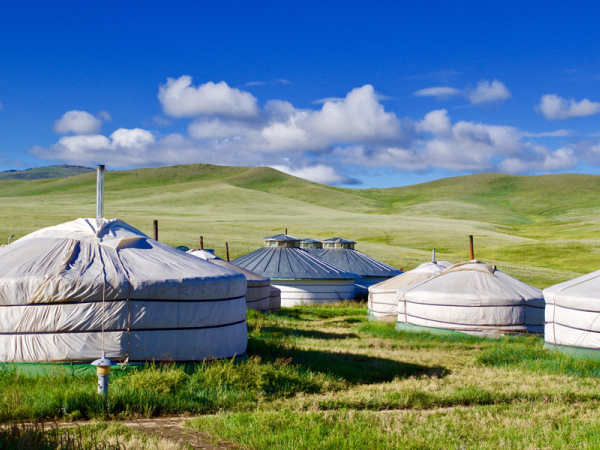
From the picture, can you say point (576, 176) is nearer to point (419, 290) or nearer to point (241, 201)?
point (241, 201)

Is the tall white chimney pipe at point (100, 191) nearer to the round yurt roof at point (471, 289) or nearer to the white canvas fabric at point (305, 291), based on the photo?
the round yurt roof at point (471, 289)

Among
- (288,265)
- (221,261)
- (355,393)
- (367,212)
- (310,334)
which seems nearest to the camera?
(355,393)

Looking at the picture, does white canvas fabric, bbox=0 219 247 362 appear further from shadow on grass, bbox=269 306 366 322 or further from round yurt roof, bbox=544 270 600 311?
shadow on grass, bbox=269 306 366 322

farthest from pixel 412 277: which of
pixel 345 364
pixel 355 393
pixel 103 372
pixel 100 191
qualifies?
pixel 103 372

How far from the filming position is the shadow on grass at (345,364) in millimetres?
8914

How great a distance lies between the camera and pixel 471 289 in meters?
14.1

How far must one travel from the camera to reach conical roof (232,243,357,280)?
2283 cm

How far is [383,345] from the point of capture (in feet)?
40.5

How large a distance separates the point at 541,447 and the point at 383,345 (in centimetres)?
693

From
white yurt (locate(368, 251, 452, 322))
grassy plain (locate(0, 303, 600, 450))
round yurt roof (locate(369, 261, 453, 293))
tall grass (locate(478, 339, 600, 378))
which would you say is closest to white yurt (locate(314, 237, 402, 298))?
white yurt (locate(368, 251, 452, 322))

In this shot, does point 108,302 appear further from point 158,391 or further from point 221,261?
point 221,261

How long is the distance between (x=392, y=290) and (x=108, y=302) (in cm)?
1130

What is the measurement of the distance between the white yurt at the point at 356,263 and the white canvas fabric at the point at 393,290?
24.5 ft

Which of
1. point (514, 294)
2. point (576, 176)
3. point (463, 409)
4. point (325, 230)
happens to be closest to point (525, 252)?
point (325, 230)
